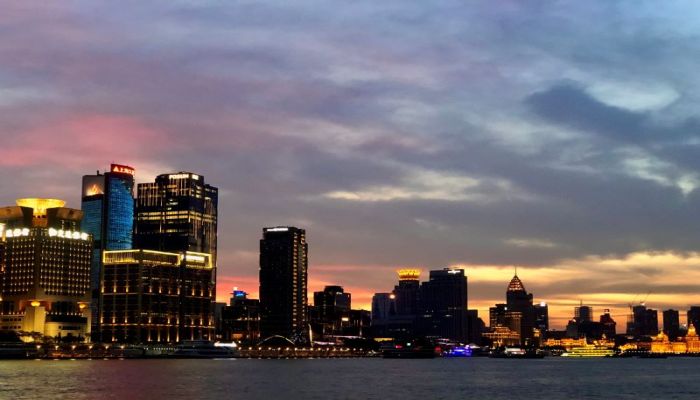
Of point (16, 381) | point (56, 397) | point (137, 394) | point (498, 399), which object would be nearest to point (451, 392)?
point (498, 399)

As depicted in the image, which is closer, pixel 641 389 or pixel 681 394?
pixel 681 394

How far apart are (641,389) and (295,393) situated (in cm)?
7067

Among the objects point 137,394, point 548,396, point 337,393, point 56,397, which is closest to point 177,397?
point 137,394

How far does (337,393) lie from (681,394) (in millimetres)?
61633

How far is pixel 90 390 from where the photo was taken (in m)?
166

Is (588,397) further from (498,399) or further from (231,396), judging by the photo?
(231,396)

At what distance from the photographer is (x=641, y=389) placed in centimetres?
19725

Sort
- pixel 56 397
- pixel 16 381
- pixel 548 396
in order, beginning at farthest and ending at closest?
pixel 16 381, pixel 548 396, pixel 56 397

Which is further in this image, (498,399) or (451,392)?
(451,392)

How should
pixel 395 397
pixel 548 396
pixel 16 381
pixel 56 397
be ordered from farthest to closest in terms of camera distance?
pixel 16 381 < pixel 548 396 < pixel 395 397 < pixel 56 397

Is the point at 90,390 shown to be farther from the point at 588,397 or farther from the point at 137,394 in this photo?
the point at 588,397

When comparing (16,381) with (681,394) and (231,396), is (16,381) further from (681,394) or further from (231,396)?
(681,394)

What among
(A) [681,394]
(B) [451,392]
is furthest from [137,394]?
(A) [681,394]

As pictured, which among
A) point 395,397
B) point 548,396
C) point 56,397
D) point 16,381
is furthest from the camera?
point 16,381
